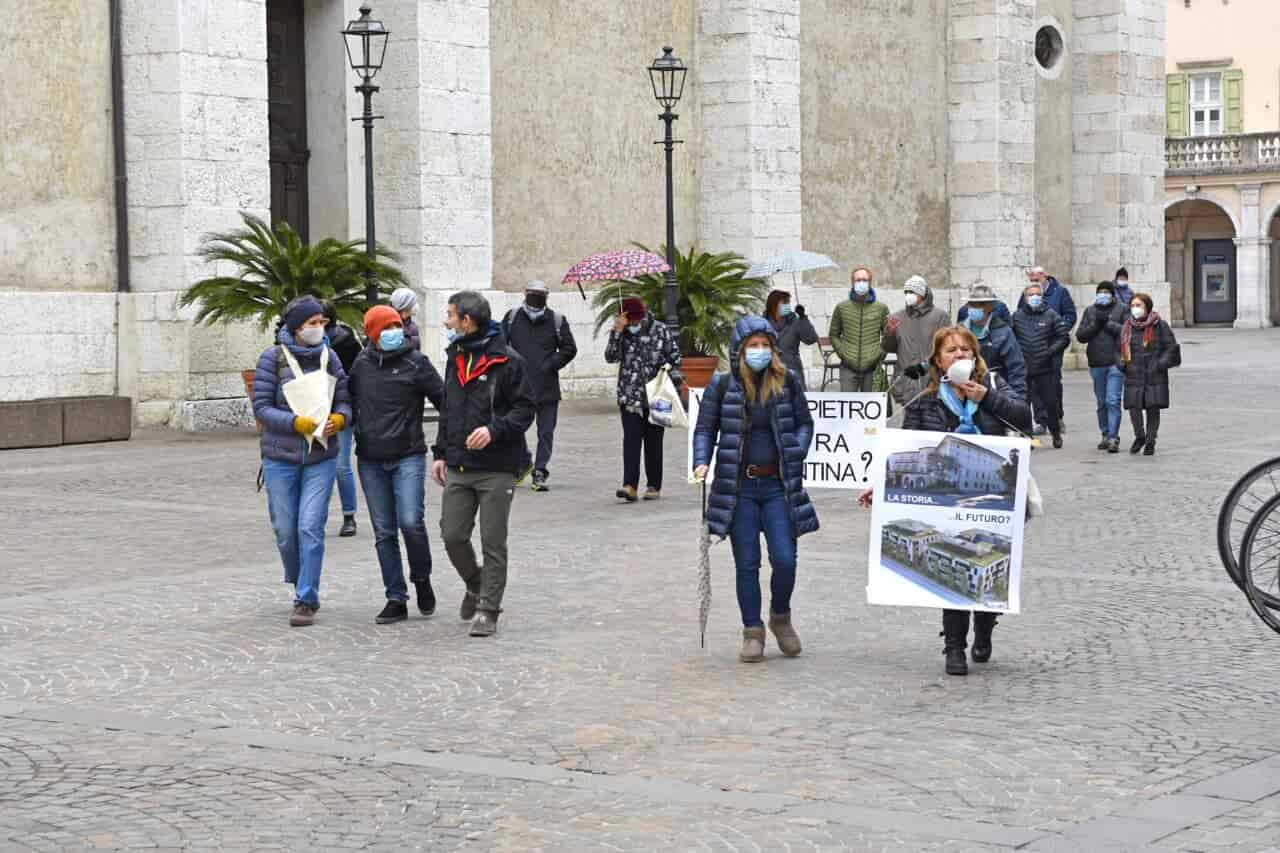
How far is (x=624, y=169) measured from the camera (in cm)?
2978

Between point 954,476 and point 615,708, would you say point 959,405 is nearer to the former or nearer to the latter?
point 954,476

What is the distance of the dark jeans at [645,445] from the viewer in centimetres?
1644

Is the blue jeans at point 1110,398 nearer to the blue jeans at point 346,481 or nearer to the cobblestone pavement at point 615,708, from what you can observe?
the cobblestone pavement at point 615,708

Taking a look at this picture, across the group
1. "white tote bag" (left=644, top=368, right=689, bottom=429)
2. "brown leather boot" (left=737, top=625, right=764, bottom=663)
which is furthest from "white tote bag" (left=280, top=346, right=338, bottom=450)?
"white tote bag" (left=644, top=368, right=689, bottom=429)

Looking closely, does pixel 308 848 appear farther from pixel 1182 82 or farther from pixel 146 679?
pixel 1182 82

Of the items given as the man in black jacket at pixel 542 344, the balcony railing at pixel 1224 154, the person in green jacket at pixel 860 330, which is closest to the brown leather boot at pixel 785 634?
the man in black jacket at pixel 542 344

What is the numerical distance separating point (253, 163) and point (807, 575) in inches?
529

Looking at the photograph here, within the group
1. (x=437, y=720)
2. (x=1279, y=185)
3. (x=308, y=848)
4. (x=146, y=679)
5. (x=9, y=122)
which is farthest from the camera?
(x=1279, y=185)

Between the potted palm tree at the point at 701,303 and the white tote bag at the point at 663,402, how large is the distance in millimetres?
8990

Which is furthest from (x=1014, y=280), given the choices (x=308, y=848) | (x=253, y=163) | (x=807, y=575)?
(x=308, y=848)

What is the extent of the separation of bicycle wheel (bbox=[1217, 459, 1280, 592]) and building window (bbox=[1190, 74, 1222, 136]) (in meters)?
57.3

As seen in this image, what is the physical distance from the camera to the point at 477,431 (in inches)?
406

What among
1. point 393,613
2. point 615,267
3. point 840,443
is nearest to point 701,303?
point 615,267

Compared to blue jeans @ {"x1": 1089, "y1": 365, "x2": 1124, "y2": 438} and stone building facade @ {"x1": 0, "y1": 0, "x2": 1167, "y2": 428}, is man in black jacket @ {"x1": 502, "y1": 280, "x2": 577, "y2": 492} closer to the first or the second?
blue jeans @ {"x1": 1089, "y1": 365, "x2": 1124, "y2": 438}
